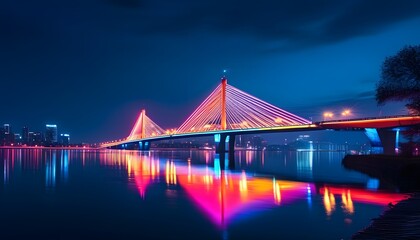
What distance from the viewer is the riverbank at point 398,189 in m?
11.4

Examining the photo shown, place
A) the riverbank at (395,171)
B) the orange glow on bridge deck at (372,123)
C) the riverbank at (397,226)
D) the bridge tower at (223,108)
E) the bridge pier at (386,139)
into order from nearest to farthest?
the riverbank at (397,226) < the riverbank at (395,171) < the orange glow on bridge deck at (372,123) < the bridge pier at (386,139) < the bridge tower at (223,108)

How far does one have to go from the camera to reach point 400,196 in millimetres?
22062

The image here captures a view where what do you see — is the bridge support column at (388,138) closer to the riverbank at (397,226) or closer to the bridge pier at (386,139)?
the bridge pier at (386,139)

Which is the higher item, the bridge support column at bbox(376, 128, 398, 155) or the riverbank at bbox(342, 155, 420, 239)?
the bridge support column at bbox(376, 128, 398, 155)

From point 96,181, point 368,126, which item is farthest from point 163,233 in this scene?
point 368,126

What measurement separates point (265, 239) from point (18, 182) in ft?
74.9

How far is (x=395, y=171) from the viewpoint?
31562 mm

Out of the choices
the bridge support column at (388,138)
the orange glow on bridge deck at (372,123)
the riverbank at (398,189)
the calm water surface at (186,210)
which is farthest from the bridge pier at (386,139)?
the calm water surface at (186,210)

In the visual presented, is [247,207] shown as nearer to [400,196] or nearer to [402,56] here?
[400,196]

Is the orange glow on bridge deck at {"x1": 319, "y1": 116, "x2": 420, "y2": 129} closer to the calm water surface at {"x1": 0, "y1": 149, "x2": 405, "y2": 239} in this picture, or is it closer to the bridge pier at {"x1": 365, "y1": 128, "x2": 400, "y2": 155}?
the bridge pier at {"x1": 365, "y1": 128, "x2": 400, "y2": 155}

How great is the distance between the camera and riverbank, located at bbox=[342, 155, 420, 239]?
11.4 metres

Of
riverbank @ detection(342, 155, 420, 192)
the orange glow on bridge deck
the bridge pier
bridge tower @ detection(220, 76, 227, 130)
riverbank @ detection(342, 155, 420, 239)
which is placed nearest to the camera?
riverbank @ detection(342, 155, 420, 239)

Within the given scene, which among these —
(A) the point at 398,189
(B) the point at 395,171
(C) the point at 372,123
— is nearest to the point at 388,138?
(C) the point at 372,123

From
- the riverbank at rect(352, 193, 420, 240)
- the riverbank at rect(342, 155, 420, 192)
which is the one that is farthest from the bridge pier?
the riverbank at rect(352, 193, 420, 240)
